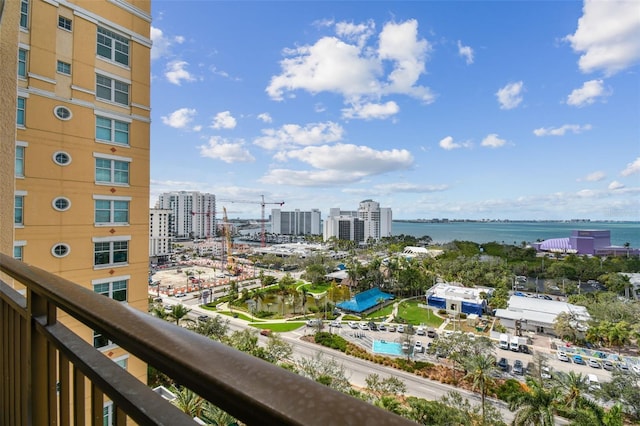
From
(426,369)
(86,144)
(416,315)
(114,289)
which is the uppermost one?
(86,144)

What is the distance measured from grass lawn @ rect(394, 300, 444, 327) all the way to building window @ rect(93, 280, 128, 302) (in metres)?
12.1

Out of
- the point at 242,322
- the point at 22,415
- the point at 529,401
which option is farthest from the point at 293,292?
the point at 22,415

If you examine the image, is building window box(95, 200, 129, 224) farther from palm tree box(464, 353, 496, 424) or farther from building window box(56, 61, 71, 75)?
palm tree box(464, 353, 496, 424)

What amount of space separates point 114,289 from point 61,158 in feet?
4.91

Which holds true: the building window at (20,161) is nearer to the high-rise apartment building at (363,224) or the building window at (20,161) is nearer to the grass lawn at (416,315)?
the grass lawn at (416,315)

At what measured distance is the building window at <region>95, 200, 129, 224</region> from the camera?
358 centimetres

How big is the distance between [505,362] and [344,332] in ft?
17.5

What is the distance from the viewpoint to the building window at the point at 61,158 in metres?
3.21

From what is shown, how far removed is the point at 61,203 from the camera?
329 cm

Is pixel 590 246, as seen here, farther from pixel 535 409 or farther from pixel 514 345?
pixel 535 409

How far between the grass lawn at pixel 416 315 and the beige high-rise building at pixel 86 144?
1237 cm

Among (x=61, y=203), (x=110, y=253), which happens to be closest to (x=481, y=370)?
(x=110, y=253)

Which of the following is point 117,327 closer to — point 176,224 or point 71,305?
point 71,305

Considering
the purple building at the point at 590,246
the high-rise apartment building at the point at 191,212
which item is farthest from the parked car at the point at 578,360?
the high-rise apartment building at the point at 191,212
